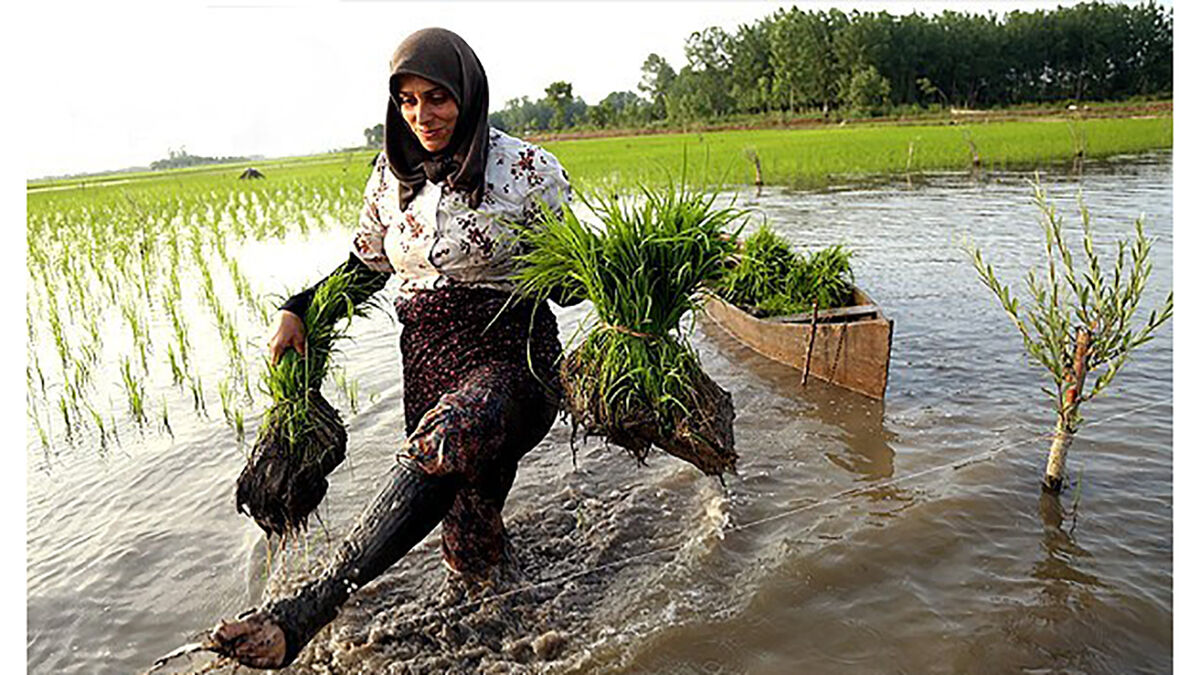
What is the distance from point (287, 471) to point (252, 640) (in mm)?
647

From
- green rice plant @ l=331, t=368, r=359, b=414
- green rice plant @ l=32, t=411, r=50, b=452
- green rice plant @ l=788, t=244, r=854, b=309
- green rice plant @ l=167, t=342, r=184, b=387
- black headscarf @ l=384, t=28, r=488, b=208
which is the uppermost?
black headscarf @ l=384, t=28, r=488, b=208

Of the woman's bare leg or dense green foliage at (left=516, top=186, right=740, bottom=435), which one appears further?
dense green foliage at (left=516, top=186, right=740, bottom=435)

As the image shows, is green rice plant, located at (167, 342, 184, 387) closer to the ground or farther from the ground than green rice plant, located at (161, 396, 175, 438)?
farther from the ground

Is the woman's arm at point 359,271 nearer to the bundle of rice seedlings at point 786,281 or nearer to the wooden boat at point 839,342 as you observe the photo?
the wooden boat at point 839,342

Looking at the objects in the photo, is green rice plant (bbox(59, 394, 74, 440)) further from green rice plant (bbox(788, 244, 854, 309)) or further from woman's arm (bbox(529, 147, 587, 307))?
green rice plant (bbox(788, 244, 854, 309))

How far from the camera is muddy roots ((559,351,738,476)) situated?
2102 mm

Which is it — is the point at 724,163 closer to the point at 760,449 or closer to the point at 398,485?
the point at 760,449

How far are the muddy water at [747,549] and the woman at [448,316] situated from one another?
0.49 meters

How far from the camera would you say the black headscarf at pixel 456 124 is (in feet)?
6.78

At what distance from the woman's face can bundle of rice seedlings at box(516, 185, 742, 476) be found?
361 mm

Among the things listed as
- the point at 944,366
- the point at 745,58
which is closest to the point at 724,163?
the point at 944,366

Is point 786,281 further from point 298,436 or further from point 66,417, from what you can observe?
point 66,417

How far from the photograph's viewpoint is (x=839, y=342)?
4.60 meters

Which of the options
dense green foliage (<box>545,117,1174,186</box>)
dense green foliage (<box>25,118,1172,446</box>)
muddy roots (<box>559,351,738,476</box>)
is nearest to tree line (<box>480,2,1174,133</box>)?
dense green foliage (<box>545,117,1174,186</box>)
